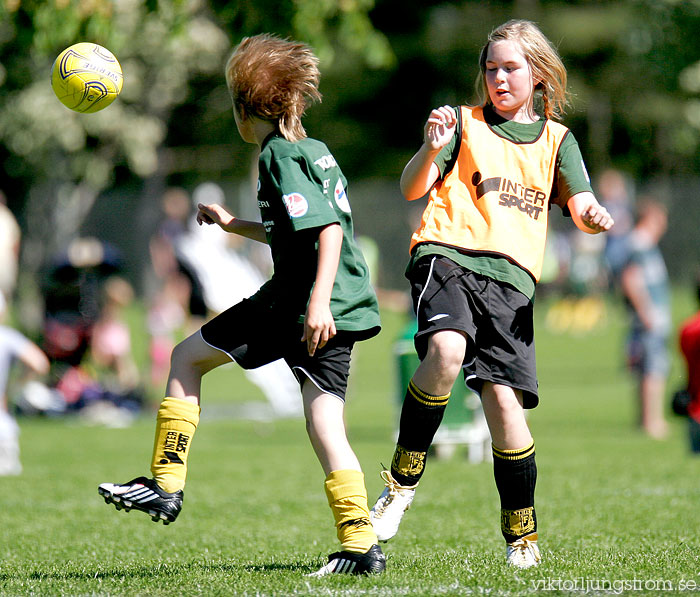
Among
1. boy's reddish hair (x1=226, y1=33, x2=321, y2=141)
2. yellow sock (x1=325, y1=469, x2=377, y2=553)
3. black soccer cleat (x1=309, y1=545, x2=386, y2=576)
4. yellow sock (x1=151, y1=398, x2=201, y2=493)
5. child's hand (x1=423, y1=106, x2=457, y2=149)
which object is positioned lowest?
black soccer cleat (x1=309, y1=545, x2=386, y2=576)

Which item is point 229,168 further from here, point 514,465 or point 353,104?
point 514,465

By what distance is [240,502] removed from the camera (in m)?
7.23

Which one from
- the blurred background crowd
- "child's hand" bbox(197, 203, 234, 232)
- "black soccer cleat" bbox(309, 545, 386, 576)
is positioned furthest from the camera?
the blurred background crowd

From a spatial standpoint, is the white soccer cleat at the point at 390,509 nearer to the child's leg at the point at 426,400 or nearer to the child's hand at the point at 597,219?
the child's leg at the point at 426,400

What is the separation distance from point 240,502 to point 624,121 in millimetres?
37804

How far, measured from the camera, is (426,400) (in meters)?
4.63

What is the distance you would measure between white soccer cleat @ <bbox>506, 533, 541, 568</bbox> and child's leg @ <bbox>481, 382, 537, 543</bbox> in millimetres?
21

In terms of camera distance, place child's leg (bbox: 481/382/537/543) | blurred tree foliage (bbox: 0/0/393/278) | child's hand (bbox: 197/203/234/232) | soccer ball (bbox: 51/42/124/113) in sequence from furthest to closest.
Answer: blurred tree foliage (bbox: 0/0/393/278) < soccer ball (bbox: 51/42/124/113) < child's hand (bbox: 197/203/234/232) < child's leg (bbox: 481/382/537/543)

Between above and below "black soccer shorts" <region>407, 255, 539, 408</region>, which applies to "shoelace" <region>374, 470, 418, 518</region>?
below

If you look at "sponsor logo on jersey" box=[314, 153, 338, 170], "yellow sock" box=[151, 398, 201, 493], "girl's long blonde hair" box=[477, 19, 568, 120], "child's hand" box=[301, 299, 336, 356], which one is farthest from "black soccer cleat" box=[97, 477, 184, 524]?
"girl's long blonde hair" box=[477, 19, 568, 120]

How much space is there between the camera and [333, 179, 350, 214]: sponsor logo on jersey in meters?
4.57

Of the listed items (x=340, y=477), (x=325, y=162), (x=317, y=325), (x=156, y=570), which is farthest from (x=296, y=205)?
(x=156, y=570)

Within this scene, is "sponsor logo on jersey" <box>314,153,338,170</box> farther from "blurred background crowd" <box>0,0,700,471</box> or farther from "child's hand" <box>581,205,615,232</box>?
"blurred background crowd" <box>0,0,700,471</box>

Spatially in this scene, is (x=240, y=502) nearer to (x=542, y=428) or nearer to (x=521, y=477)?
(x=521, y=477)
